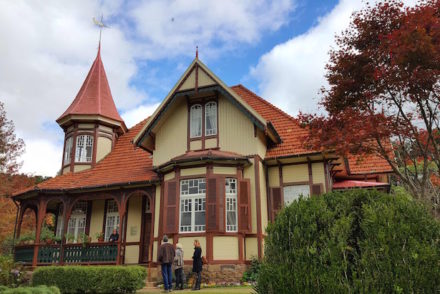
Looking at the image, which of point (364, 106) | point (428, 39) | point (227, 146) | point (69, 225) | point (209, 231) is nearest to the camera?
point (428, 39)

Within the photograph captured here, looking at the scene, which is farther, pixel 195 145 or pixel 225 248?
pixel 195 145

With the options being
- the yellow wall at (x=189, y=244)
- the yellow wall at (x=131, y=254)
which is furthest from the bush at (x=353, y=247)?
the yellow wall at (x=131, y=254)

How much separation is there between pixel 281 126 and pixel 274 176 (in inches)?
106

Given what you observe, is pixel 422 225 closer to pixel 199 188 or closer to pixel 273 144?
pixel 199 188

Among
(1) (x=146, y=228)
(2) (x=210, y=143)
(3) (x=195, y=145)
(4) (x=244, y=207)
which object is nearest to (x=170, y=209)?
(4) (x=244, y=207)

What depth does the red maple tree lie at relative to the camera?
331 inches

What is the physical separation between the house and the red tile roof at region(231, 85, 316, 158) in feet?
0.18

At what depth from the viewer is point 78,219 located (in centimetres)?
1981

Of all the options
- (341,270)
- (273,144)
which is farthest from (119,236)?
(341,270)

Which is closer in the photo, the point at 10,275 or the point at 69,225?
the point at 10,275

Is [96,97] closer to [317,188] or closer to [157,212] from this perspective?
[157,212]

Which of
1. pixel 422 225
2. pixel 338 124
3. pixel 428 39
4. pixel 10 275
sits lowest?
pixel 10 275

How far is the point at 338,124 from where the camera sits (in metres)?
10.4

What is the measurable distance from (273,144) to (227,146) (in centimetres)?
220
